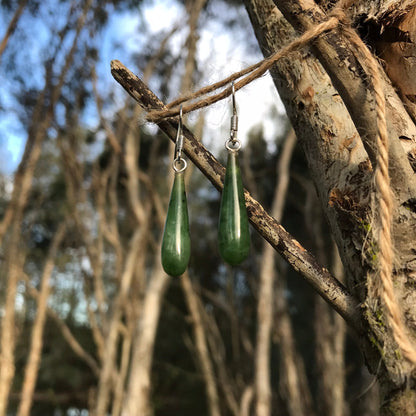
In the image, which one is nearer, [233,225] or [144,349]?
[233,225]

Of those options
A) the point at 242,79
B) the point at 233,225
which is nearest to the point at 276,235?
the point at 233,225

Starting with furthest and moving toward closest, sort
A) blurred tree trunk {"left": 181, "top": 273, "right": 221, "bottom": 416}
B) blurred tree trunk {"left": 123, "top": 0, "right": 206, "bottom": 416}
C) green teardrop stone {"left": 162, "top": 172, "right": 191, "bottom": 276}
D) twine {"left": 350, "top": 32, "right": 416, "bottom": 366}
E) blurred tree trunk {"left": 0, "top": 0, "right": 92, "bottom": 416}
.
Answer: blurred tree trunk {"left": 181, "top": 273, "right": 221, "bottom": 416}
blurred tree trunk {"left": 0, "top": 0, "right": 92, "bottom": 416}
blurred tree trunk {"left": 123, "top": 0, "right": 206, "bottom": 416}
green teardrop stone {"left": 162, "top": 172, "right": 191, "bottom": 276}
twine {"left": 350, "top": 32, "right": 416, "bottom": 366}

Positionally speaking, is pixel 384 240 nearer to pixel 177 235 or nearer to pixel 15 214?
pixel 177 235

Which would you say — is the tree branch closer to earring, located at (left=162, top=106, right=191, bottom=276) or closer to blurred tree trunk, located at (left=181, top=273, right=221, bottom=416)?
earring, located at (left=162, top=106, right=191, bottom=276)

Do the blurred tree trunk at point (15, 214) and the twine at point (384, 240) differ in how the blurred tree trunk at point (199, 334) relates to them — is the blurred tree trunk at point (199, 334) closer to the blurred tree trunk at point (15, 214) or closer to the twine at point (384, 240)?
the blurred tree trunk at point (15, 214)

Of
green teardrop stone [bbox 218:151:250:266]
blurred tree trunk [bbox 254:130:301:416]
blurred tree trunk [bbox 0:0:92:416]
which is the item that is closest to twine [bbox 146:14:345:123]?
green teardrop stone [bbox 218:151:250:266]

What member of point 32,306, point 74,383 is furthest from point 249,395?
point 32,306

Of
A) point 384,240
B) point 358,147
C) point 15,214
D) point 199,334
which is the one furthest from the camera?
point 199,334
